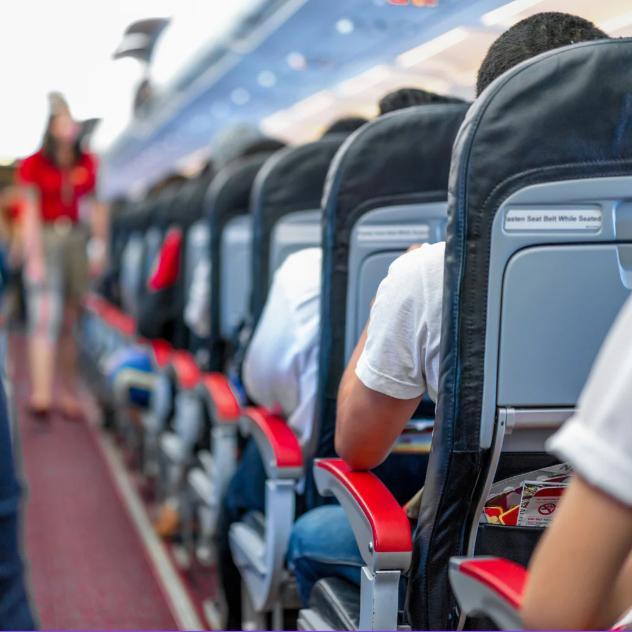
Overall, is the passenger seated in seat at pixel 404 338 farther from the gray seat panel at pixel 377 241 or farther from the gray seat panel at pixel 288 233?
the gray seat panel at pixel 288 233

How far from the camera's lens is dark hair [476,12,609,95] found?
170 centimetres

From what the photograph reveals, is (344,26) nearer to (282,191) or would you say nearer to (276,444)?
(282,191)

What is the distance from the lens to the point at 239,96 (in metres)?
9.33

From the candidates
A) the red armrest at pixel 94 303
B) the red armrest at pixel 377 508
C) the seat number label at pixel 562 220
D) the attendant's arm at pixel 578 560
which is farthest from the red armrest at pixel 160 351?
the attendant's arm at pixel 578 560

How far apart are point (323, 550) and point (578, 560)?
1.17 metres

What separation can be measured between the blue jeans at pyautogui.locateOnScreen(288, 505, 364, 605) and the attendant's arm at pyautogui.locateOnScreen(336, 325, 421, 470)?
29 centimetres

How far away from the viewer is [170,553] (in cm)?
434

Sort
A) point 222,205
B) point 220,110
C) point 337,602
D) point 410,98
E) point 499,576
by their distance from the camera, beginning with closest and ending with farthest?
1. point 499,576
2. point 337,602
3. point 410,98
4. point 222,205
5. point 220,110

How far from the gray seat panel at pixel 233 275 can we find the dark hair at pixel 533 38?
6.24ft

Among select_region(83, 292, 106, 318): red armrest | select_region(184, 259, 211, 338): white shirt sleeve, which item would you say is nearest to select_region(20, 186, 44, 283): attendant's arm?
select_region(83, 292, 106, 318): red armrest

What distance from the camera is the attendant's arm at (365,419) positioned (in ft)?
5.75

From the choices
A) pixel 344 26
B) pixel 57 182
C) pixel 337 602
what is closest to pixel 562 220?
pixel 337 602

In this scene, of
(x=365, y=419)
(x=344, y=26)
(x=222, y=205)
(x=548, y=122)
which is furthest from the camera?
(x=344, y=26)

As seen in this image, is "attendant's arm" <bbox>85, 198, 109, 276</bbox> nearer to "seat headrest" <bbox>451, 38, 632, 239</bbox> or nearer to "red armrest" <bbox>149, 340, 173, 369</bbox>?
"red armrest" <bbox>149, 340, 173, 369</bbox>
